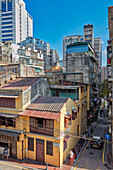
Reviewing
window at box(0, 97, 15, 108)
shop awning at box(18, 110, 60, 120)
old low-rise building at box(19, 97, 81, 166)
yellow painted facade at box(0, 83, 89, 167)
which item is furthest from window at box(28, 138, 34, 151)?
window at box(0, 97, 15, 108)

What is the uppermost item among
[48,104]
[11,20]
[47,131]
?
[11,20]

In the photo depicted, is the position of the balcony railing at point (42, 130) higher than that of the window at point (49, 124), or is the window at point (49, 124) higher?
the window at point (49, 124)

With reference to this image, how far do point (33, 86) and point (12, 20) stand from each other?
3129 inches

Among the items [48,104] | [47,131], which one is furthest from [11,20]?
[47,131]

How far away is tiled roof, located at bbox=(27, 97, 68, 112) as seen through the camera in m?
17.4

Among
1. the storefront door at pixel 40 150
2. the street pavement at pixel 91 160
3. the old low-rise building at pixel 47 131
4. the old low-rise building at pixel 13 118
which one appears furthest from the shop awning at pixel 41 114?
the street pavement at pixel 91 160

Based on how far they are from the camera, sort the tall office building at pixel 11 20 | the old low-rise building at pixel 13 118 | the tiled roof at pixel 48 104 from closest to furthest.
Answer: the tiled roof at pixel 48 104, the old low-rise building at pixel 13 118, the tall office building at pixel 11 20

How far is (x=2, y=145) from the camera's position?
768 inches

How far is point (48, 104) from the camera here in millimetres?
18578

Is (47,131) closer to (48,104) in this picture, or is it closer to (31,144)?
(31,144)

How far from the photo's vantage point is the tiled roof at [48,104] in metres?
17.4

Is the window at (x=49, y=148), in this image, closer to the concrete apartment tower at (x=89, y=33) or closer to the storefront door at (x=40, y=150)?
the storefront door at (x=40, y=150)

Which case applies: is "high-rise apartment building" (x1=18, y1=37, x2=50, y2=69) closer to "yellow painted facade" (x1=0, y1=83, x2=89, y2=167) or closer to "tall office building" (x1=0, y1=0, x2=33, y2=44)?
"tall office building" (x1=0, y1=0, x2=33, y2=44)

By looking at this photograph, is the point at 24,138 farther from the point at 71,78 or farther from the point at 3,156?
the point at 71,78
